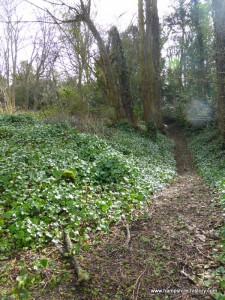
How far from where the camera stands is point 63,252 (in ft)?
11.4

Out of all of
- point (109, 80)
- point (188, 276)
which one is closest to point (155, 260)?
point (188, 276)

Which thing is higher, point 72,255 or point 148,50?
point 148,50

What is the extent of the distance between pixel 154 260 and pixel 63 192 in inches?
80.9

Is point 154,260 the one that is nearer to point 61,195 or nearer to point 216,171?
point 61,195

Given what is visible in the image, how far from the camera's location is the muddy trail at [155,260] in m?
2.83

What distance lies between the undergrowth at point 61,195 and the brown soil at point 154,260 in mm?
285

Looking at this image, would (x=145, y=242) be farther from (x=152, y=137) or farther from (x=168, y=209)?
(x=152, y=137)

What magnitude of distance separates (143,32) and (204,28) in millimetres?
5986

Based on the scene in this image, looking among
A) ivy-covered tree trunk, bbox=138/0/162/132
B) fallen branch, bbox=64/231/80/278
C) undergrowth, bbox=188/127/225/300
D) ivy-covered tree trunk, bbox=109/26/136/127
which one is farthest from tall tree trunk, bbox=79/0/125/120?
fallen branch, bbox=64/231/80/278

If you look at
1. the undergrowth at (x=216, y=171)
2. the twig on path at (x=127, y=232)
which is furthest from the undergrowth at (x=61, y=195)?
the undergrowth at (x=216, y=171)

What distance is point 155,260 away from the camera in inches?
134

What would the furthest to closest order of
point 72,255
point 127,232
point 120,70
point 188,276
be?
point 120,70 < point 127,232 < point 72,255 < point 188,276

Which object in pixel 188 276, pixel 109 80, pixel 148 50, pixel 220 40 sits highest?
pixel 148 50

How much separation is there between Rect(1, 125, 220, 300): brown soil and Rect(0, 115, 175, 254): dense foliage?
0.35 meters
